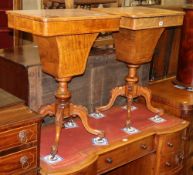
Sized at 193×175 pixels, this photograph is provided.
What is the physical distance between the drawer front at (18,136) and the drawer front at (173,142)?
3.28ft

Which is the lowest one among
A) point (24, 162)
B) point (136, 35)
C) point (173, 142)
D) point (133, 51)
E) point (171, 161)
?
A: point (171, 161)

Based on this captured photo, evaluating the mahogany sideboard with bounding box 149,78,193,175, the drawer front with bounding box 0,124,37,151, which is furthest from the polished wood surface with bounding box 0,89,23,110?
the mahogany sideboard with bounding box 149,78,193,175

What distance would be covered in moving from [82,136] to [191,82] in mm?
1078

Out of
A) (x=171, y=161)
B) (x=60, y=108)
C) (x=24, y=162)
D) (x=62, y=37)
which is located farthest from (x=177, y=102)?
(x=24, y=162)

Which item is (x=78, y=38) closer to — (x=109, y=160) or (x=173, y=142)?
→ (x=109, y=160)

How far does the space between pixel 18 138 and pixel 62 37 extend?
1.67 feet

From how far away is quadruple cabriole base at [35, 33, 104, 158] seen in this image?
5.54 ft

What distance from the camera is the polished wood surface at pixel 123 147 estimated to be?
5.89 ft

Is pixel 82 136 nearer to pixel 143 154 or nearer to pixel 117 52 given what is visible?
pixel 143 154

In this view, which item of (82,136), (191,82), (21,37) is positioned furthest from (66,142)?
(21,37)

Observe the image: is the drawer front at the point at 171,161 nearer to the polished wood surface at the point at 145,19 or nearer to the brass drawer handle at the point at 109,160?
the brass drawer handle at the point at 109,160

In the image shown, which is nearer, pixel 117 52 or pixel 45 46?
pixel 45 46

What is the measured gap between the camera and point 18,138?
4.84 ft

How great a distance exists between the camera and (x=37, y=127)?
154 cm
